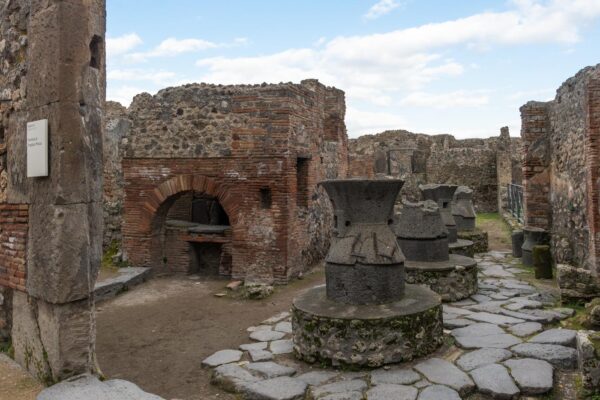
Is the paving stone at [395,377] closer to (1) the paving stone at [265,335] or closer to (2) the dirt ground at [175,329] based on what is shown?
(2) the dirt ground at [175,329]

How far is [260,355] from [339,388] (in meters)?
1.29

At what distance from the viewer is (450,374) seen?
176 inches

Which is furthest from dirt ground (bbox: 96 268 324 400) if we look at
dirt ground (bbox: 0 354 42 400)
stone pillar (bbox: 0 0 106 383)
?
stone pillar (bbox: 0 0 106 383)

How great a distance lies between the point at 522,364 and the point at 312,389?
194 centimetres

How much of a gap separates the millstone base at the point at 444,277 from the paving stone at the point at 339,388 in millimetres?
2891

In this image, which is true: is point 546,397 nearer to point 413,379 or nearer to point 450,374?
point 450,374

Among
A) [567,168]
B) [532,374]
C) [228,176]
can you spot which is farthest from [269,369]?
[567,168]

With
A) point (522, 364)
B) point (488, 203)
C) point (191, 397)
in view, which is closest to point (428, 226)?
point (522, 364)

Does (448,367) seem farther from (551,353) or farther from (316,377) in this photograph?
(316,377)

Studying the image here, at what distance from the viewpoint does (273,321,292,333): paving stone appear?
20.6ft

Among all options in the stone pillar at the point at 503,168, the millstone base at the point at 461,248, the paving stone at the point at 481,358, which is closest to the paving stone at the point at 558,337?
the paving stone at the point at 481,358

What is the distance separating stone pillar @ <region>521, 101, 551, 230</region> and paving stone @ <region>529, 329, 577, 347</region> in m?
5.43

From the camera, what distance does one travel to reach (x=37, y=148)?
Answer: 3.98m

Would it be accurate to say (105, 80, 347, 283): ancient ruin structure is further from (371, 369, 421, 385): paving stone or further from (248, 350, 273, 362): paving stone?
(371, 369, 421, 385): paving stone
